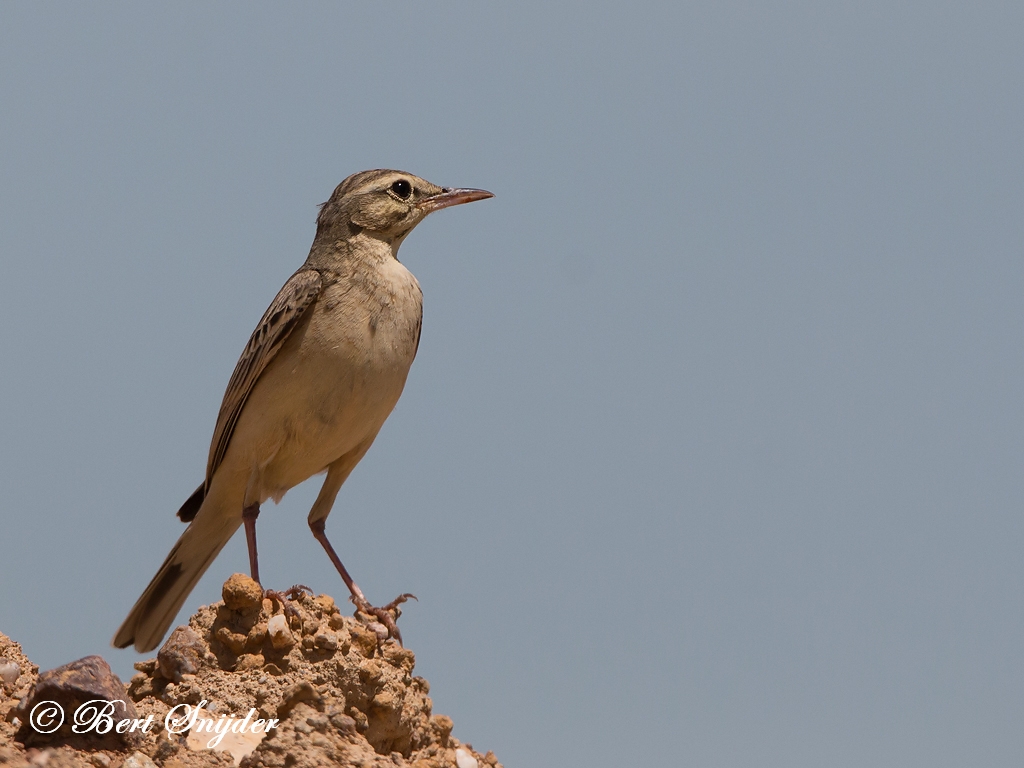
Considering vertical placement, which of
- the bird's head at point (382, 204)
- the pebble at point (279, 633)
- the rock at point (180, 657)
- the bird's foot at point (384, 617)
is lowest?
the rock at point (180, 657)

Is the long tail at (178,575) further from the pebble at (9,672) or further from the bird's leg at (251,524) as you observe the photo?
the pebble at (9,672)

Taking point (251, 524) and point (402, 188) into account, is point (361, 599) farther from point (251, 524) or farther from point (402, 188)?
point (402, 188)

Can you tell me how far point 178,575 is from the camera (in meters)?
10.3

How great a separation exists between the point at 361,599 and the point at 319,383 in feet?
5.62

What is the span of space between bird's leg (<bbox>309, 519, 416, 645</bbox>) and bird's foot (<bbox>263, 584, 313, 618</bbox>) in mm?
914

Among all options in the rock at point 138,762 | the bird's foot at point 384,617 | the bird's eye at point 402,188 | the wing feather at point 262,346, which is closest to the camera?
the rock at point 138,762

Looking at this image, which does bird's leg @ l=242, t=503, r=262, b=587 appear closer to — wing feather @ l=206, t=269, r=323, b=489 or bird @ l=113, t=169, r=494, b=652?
bird @ l=113, t=169, r=494, b=652

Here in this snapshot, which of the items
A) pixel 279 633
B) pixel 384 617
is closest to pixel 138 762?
pixel 279 633

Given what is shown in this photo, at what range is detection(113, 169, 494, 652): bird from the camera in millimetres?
9328

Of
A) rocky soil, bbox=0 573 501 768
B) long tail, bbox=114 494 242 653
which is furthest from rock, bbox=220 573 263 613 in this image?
long tail, bbox=114 494 242 653

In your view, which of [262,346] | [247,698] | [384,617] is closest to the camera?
[247,698]

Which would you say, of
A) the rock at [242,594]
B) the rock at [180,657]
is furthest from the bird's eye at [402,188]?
A: the rock at [180,657]

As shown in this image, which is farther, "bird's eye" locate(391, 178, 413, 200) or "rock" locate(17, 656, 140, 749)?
"bird's eye" locate(391, 178, 413, 200)

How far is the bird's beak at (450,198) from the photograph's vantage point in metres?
10.7
